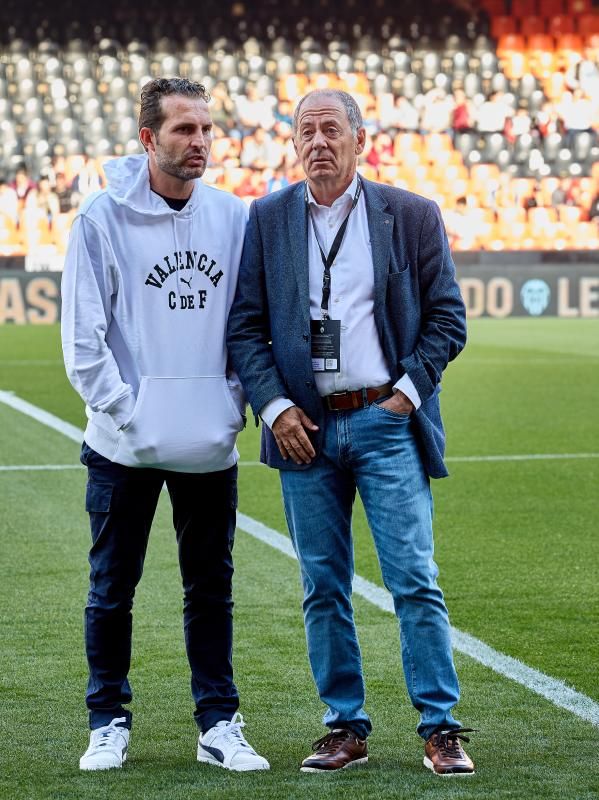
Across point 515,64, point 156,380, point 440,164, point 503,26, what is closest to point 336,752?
point 156,380

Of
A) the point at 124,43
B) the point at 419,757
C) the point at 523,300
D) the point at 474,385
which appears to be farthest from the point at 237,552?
the point at 124,43

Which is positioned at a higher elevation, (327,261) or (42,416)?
(327,261)

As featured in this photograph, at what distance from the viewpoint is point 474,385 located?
590 inches

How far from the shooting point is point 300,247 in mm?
3516

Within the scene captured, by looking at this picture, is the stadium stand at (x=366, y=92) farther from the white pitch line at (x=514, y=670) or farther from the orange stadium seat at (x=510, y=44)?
the white pitch line at (x=514, y=670)

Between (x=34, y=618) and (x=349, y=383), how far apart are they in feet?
7.59

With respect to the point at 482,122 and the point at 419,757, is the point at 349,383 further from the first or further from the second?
the point at 482,122

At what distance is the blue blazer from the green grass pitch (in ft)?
2.52

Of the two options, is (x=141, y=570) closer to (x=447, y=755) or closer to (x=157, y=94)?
(x=447, y=755)

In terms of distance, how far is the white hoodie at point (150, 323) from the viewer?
11.5ft

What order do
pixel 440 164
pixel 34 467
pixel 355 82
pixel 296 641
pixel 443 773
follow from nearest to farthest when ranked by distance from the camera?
pixel 443 773
pixel 296 641
pixel 34 467
pixel 440 164
pixel 355 82

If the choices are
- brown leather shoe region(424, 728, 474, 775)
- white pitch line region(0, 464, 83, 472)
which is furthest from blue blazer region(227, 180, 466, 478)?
white pitch line region(0, 464, 83, 472)

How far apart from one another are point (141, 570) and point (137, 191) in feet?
3.10

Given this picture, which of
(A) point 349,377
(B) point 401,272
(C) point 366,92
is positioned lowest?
(A) point 349,377
